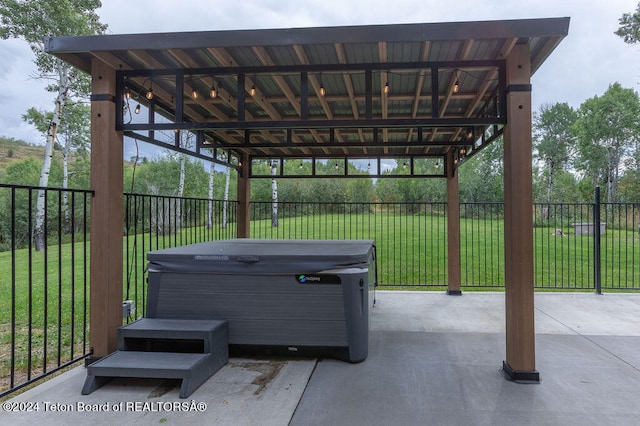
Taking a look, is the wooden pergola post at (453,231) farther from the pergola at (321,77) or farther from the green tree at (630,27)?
the green tree at (630,27)

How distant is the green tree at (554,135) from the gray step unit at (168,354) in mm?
24311

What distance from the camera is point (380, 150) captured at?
586 cm

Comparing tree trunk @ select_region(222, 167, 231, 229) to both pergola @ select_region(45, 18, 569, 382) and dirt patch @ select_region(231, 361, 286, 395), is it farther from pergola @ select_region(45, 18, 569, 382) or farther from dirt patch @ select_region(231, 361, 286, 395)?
dirt patch @ select_region(231, 361, 286, 395)

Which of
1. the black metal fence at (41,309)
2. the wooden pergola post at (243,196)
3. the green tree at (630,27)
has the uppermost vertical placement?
the green tree at (630,27)

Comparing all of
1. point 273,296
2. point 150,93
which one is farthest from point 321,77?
point 273,296

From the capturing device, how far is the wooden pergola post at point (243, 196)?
6039mm

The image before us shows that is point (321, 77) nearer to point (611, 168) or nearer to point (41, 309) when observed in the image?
point (41, 309)

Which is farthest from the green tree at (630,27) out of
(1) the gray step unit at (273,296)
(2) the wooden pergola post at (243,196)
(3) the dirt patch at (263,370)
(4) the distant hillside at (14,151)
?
(4) the distant hillside at (14,151)

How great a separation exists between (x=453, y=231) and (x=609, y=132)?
805 inches

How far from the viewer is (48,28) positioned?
35.8ft

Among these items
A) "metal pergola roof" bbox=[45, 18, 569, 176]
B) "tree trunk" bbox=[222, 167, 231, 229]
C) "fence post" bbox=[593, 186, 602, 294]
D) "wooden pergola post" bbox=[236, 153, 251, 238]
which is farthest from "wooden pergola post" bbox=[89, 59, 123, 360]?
"fence post" bbox=[593, 186, 602, 294]

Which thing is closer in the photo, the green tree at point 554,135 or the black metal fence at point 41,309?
the black metal fence at point 41,309

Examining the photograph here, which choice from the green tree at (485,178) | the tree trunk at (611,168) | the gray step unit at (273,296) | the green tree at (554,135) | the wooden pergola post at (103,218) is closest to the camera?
the wooden pergola post at (103,218)

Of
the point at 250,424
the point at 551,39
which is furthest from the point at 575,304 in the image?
the point at 250,424
